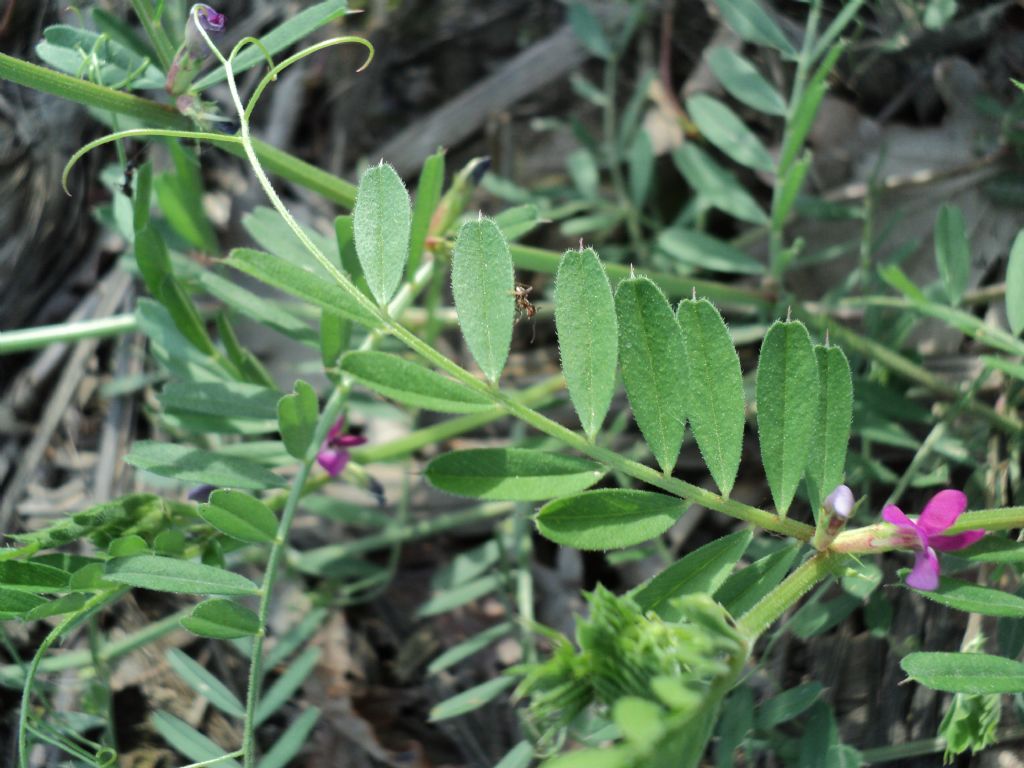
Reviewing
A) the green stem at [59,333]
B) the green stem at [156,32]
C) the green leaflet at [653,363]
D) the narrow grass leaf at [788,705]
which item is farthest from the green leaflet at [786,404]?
the green stem at [59,333]

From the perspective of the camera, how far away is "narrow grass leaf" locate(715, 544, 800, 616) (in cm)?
130

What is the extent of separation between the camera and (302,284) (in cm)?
134

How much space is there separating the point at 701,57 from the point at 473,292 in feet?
5.88

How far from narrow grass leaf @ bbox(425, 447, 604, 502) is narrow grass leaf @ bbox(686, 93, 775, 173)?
44.4 inches

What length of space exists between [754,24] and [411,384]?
1.18 metres

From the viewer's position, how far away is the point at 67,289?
2605 millimetres

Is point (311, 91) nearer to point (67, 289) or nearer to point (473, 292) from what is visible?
point (67, 289)

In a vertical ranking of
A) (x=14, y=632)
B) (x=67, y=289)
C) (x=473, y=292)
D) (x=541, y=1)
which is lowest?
(x=14, y=632)

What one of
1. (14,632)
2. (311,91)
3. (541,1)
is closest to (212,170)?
(311,91)

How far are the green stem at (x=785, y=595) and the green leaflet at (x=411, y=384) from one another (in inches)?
16.7

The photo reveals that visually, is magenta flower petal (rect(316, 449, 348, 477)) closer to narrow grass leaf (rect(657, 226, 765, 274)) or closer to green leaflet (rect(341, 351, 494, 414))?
green leaflet (rect(341, 351, 494, 414))

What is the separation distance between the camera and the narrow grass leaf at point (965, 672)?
4.06ft

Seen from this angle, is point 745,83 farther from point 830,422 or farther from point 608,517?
point 608,517

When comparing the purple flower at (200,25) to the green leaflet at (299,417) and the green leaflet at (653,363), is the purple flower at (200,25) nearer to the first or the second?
the green leaflet at (299,417)
